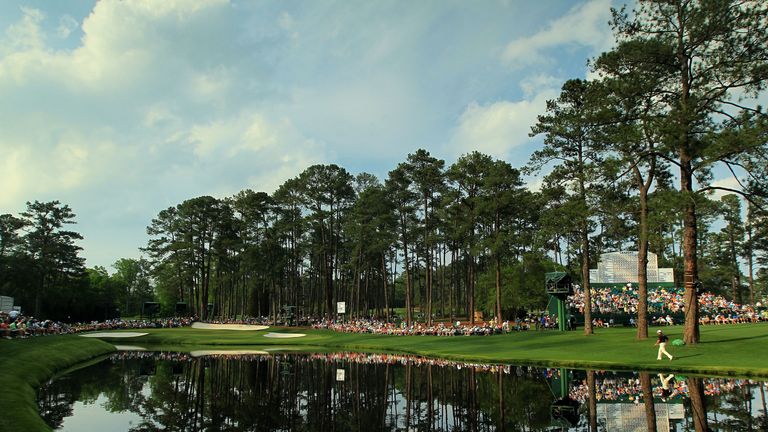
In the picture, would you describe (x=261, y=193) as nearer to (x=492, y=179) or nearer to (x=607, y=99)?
(x=492, y=179)

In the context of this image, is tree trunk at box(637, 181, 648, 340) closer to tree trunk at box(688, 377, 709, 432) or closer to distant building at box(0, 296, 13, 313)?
tree trunk at box(688, 377, 709, 432)

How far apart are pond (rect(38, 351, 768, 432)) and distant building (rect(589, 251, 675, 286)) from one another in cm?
3467

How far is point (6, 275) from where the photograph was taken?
58.1 m

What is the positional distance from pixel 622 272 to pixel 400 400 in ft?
147

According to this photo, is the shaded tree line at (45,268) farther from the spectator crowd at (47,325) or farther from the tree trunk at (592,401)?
the tree trunk at (592,401)

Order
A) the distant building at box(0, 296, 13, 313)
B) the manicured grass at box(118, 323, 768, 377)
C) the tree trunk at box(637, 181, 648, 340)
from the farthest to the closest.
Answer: the distant building at box(0, 296, 13, 313) < the tree trunk at box(637, 181, 648, 340) < the manicured grass at box(118, 323, 768, 377)

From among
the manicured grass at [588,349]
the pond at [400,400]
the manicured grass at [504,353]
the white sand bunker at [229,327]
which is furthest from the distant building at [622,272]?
the white sand bunker at [229,327]

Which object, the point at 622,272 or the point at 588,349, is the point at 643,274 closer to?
the point at 588,349

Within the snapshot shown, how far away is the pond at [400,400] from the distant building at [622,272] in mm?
34667

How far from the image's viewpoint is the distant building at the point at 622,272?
169 feet

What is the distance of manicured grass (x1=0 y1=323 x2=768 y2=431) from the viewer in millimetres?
16109

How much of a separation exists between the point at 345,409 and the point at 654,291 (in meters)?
46.4

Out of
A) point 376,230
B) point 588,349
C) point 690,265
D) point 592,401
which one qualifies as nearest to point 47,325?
point 376,230

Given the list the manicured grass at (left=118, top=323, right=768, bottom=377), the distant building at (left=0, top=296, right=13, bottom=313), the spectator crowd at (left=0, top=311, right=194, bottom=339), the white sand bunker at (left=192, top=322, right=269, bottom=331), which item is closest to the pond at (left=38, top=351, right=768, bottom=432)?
the manicured grass at (left=118, top=323, right=768, bottom=377)
